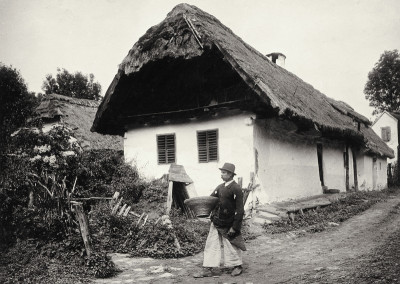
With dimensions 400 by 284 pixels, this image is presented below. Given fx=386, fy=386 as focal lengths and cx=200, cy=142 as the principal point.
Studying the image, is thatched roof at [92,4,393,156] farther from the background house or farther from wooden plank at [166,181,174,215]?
wooden plank at [166,181,174,215]

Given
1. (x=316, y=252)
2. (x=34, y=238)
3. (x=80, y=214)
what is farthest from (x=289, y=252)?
(x=34, y=238)

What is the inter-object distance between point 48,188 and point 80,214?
60.4 inches

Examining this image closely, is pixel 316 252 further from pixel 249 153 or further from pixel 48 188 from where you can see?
pixel 48 188

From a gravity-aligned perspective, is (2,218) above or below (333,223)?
above

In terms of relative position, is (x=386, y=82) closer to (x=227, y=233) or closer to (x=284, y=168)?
(x=284, y=168)

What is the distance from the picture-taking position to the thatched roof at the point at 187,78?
10156mm

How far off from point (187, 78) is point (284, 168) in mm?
4053

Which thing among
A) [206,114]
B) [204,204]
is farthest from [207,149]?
[204,204]

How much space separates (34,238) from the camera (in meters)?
6.73

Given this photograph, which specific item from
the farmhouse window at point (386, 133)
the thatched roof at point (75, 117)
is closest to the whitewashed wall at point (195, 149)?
the thatched roof at point (75, 117)

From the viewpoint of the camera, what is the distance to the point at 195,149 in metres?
11.6

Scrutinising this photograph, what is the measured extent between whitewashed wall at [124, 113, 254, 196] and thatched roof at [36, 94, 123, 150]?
624 cm

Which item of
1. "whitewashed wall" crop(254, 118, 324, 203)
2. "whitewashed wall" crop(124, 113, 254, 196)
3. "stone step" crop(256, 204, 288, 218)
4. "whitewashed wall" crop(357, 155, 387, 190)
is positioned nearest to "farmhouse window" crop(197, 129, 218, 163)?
"whitewashed wall" crop(124, 113, 254, 196)

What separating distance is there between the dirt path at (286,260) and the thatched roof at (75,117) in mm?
12411
